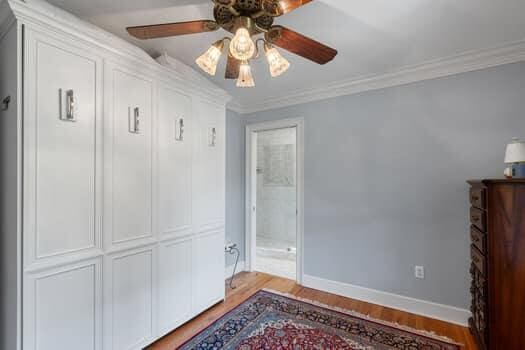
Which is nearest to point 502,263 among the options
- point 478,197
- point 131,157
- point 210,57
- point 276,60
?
point 478,197

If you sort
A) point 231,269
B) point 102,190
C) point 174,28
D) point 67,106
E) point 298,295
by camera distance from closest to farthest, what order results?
point 174,28 < point 67,106 < point 102,190 < point 298,295 < point 231,269

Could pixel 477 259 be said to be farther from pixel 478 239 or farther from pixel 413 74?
pixel 413 74

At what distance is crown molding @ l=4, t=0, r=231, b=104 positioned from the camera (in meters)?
1.30

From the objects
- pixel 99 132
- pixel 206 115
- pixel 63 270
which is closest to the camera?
pixel 63 270

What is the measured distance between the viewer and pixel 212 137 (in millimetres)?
2523

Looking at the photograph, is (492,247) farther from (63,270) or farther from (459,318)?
(63,270)

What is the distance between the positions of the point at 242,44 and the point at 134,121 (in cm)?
110

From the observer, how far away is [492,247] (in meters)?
1.72

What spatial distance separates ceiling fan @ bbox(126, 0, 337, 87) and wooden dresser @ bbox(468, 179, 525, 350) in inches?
59.4

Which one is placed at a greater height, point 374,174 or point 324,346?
point 374,174

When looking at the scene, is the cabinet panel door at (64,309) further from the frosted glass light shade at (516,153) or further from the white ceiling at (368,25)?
the frosted glass light shade at (516,153)

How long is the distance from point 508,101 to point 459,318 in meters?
1.91

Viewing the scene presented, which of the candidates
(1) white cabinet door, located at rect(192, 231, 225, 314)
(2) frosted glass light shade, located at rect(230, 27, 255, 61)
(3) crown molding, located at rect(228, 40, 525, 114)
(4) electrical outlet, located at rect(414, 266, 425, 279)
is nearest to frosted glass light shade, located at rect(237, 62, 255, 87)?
(2) frosted glass light shade, located at rect(230, 27, 255, 61)

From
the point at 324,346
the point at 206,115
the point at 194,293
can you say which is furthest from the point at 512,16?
the point at 194,293
